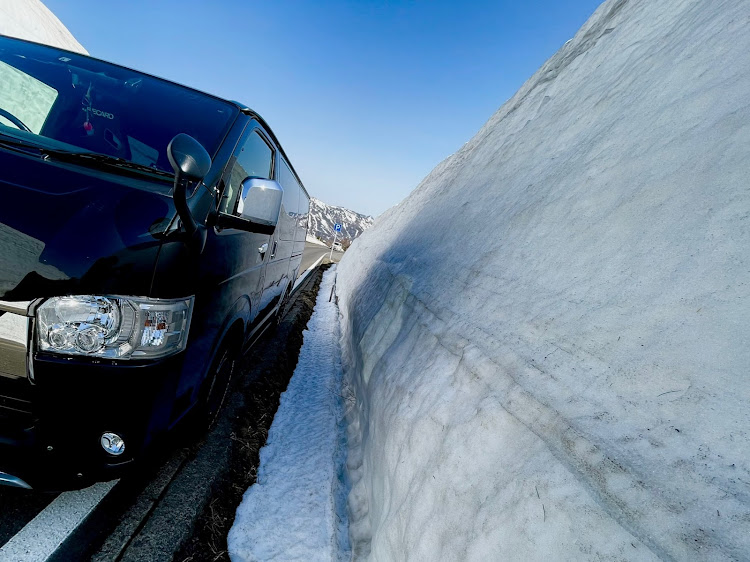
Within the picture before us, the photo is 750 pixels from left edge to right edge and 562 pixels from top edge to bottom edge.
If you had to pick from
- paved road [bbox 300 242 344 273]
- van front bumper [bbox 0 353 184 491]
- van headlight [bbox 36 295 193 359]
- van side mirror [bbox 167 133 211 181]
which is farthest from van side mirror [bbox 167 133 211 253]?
paved road [bbox 300 242 344 273]

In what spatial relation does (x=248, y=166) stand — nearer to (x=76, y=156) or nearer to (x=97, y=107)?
(x=97, y=107)

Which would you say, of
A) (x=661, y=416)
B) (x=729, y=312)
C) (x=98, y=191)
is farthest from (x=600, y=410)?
(x=98, y=191)

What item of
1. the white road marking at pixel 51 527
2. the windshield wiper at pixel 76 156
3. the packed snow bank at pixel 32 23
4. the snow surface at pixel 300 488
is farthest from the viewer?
the packed snow bank at pixel 32 23

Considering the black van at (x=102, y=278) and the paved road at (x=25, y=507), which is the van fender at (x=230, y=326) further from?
the paved road at (x=25, y=507)

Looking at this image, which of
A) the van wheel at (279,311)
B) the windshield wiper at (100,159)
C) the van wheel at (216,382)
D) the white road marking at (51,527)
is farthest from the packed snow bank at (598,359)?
the windshield wiper at (100,159)

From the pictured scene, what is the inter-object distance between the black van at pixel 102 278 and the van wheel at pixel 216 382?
0.17ft

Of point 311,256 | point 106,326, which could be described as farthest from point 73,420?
point 311,256

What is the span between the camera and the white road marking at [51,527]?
157 centimetres

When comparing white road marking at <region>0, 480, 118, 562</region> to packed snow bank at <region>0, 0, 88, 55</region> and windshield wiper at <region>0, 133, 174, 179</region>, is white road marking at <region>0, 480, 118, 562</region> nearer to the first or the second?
windshield wiper at <region>0, 133, 174, 179</region>

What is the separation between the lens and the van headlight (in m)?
1.44

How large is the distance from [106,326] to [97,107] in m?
1.77

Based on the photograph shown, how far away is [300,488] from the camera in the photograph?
262 centimetres

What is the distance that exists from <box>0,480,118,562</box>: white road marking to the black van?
343 millimetres

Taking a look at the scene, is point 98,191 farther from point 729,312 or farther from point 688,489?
point 729,312
